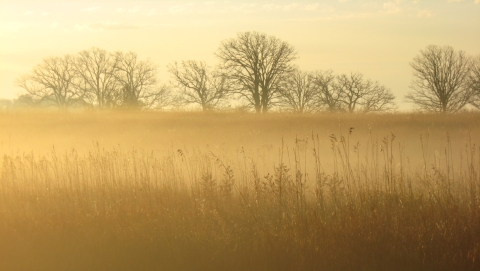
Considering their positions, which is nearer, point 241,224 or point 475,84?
point 241,224

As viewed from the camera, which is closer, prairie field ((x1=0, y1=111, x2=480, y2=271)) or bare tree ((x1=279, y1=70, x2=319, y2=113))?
prairie field ((x1=0, y1=111, x2=480, y2=271))

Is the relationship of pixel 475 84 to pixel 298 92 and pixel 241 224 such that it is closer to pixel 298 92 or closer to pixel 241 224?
pixel 298 92

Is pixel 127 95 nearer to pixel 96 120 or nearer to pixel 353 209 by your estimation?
pixel 96 120

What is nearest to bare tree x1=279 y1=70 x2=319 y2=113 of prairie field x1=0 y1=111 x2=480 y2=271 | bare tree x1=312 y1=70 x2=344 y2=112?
bare tree x1=312 y1=70 x2=344 y2=112

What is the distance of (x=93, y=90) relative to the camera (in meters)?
45.9

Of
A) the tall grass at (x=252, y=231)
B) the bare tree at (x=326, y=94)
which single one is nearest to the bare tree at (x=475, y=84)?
the bare tree at (x=326, y=94)

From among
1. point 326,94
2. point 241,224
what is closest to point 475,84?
point 326,94

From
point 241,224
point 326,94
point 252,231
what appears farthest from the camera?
point 326,94

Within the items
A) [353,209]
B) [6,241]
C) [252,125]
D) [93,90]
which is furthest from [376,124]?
[93,90]

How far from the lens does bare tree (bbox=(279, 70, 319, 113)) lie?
43500mm

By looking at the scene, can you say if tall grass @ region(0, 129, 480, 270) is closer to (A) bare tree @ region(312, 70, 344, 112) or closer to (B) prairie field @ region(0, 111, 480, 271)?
(B) prairie field @ region(0, 111, 480, 271)

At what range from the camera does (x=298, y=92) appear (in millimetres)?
45062

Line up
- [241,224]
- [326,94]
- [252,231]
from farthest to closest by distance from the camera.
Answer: [326,94], [241,224], [252,231]

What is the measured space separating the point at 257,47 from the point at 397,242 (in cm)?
3851
